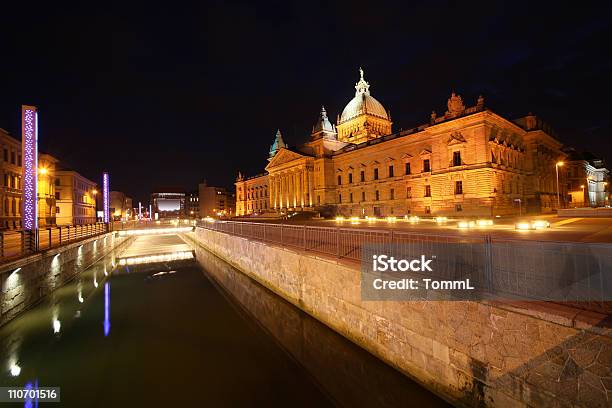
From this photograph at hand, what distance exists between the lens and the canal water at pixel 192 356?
838 cm

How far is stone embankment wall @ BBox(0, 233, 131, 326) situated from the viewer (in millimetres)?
12952

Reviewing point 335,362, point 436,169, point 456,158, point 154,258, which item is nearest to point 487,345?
point 335,362

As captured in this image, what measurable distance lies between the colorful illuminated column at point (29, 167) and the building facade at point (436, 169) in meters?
45.0

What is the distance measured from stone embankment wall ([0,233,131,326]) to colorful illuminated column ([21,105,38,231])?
1.94 m

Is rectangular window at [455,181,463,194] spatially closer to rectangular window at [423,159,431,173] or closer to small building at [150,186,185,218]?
rectangular window at [423,159,431,173]

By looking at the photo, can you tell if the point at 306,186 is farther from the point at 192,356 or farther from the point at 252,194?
the point at 192,356

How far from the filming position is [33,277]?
15930 mm

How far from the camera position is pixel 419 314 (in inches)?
297

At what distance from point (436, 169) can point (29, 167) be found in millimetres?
47157

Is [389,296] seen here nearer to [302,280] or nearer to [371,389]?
[371,389]

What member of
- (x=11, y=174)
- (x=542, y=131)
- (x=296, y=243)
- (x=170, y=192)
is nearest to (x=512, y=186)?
(x=542, y=131)

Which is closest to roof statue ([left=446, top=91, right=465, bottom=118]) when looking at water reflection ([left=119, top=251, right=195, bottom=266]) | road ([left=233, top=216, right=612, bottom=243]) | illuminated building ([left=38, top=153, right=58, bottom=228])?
road ([left=233, top=216, right=612, bottom=243])

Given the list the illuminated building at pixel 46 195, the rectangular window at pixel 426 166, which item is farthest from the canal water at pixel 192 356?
the illuminated building at pixel 46 195

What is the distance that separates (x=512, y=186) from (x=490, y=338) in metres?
49.9
